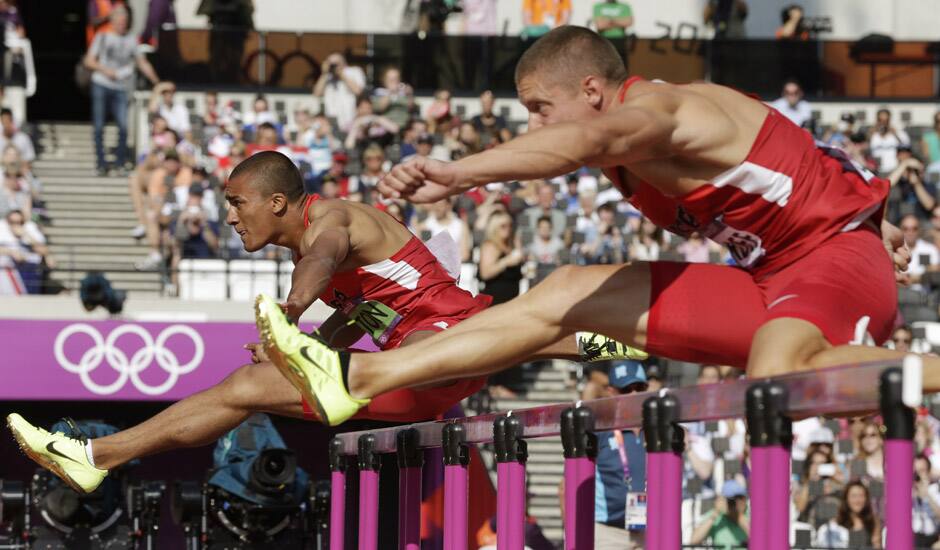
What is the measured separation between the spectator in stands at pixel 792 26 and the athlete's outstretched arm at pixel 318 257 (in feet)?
49.4

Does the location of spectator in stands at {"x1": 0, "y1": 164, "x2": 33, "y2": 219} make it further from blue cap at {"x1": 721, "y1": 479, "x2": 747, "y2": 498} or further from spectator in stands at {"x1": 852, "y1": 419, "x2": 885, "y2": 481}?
spectator in stands at {"x1": 852, "y1": 419, "x2": 885, "y2": 481}

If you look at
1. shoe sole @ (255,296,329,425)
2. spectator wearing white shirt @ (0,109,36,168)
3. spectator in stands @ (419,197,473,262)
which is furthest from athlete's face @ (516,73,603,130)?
spectator wearing white shirt @ (0,109,36,168)

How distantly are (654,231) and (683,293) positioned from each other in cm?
986

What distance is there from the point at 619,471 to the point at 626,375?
57 cm

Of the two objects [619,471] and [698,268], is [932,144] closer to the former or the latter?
[619,471]

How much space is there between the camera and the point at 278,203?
6.98 meters

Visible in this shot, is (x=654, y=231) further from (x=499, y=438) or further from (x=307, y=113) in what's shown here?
(x=499, y=438)

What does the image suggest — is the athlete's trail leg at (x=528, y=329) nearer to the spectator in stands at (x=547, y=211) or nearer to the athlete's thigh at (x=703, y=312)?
the athlete's thigh at (x=703, y=312)

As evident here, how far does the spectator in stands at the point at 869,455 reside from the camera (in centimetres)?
1220

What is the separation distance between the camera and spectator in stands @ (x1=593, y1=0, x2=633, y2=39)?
20234 millimetres

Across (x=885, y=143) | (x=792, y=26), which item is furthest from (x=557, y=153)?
(x=792, y=26)

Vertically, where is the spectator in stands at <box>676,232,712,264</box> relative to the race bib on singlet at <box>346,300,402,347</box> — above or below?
below

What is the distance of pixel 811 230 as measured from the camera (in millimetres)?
5324

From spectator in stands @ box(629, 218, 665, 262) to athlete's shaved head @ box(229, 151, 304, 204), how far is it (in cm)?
825
